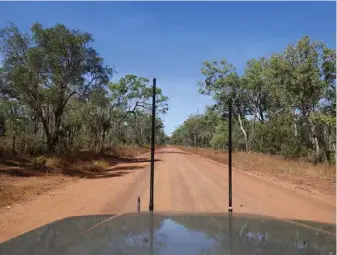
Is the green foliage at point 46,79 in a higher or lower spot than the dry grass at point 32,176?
higher

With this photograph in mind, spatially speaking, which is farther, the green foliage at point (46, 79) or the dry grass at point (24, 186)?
the green foliage at point (46, 79)

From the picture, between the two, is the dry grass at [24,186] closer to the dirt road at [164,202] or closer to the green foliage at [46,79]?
the dirt road at [164,202]

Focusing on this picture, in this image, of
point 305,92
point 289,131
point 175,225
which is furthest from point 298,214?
point 289,131

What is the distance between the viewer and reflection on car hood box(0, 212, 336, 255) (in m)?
3.21

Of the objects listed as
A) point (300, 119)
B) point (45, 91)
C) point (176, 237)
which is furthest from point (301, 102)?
point (176, 237)

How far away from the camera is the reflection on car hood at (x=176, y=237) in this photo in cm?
321

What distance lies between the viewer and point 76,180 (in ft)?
64.5

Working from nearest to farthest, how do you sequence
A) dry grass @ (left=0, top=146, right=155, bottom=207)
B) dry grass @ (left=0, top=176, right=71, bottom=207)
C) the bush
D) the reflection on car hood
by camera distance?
the reflection on car hood < dry grass @ (left=0, top=176, right=71, bottom=207) < dry grass @ (left=0, top=146, right=155, bottom=207) < the bush

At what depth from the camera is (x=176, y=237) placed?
12.1ft

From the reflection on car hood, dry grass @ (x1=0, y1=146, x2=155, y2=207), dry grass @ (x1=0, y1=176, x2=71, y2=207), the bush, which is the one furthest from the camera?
the bush

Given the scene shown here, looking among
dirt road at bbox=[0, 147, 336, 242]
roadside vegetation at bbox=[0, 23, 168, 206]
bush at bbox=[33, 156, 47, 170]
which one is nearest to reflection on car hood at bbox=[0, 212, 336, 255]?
dirt road at bbox=[0, 147, 336, 242]

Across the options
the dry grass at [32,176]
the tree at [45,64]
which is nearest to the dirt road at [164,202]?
the dry grass at [32,176]

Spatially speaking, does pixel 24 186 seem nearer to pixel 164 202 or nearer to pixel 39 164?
pixel 164 202

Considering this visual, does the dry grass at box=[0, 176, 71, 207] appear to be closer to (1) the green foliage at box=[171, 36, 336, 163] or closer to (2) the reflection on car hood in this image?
(2) the reflection on car hood
